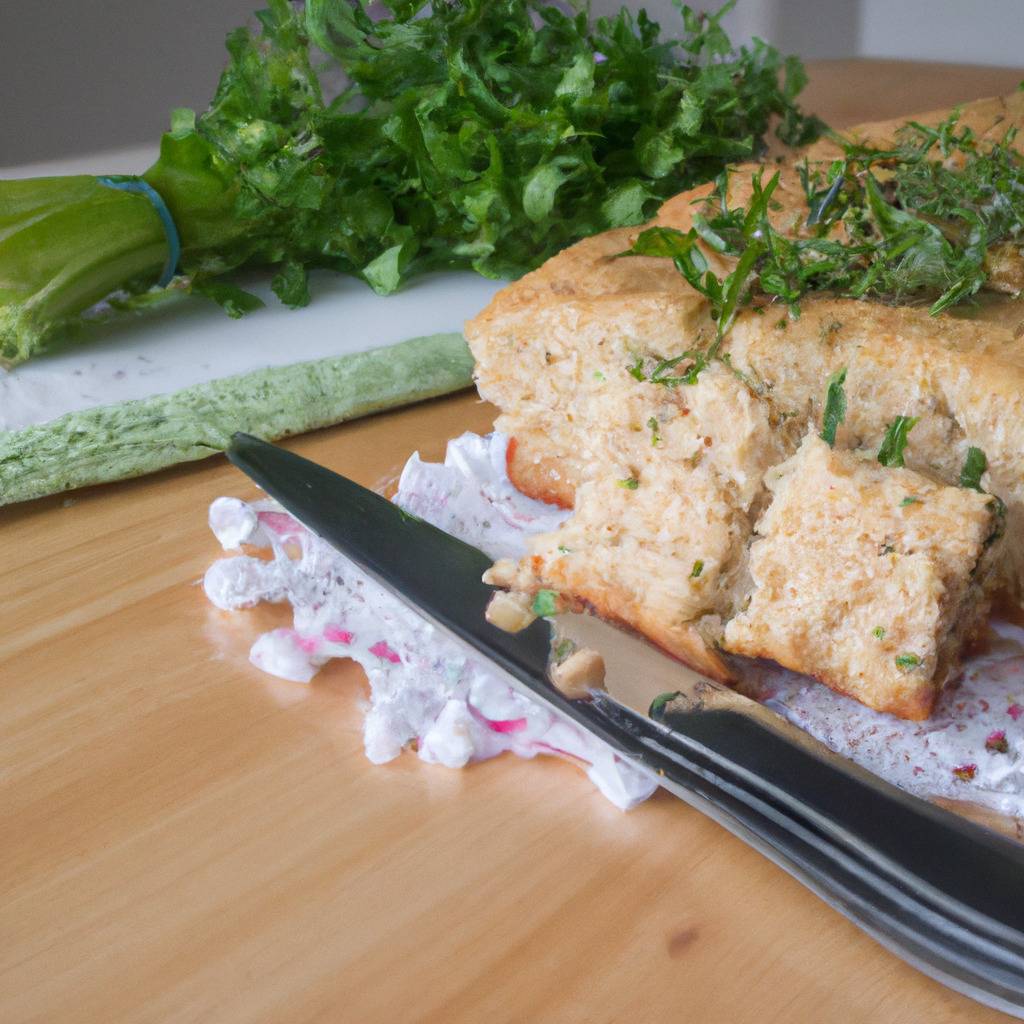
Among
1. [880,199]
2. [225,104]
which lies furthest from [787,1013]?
[225,104]

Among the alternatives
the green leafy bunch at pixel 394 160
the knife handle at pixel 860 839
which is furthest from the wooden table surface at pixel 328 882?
the green leafy bunch at pixel 394 160

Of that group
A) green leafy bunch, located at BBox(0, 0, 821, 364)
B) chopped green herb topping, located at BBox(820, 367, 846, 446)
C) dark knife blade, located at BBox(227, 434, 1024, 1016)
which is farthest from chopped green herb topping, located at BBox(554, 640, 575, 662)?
green leafy bunch, located at BBox(0, 0, 821, 364)

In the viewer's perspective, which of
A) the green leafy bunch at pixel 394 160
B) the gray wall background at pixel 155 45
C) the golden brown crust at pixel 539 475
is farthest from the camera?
the gray wall background at pixel 155 45

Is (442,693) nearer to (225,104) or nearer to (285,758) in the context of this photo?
(285,758)

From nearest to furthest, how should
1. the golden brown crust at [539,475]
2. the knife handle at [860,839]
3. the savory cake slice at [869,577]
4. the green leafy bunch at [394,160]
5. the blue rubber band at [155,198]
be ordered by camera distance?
the knife handle at [860,839], the savory cake slice at [869,577], the golden brown crust at [539,475], the green leafy bunch at [394,160], the blue rubber band at [155,198]

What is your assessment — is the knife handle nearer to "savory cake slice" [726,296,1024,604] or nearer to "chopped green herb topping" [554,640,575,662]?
"chopped green herb topping" [554,640,575,662]

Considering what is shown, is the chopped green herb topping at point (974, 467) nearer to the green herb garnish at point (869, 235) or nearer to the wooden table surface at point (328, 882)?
the green herb garnish at point (869, 235)
